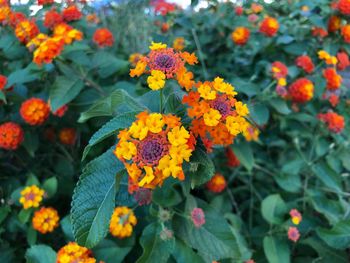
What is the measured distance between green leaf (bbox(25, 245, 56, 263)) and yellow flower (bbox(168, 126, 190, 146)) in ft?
1.93

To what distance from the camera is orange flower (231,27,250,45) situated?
1825 millimetres

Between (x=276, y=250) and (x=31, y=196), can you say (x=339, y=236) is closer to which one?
(x=276, y=250)

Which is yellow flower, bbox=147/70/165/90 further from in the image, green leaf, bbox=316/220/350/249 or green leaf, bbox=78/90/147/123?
green leaf, bbox=316/220/350/249

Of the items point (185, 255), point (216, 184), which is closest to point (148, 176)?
point (185, 255)

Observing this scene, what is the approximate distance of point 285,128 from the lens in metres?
1.94

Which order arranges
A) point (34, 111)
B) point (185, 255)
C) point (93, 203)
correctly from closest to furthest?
point (93, 203)
point (185, 255)
point (34, 111)

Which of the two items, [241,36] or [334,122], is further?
[241,36]

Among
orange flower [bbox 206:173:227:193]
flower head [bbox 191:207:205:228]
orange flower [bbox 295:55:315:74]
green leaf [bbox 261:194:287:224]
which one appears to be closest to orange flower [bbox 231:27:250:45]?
orange flower [bbox 295:55:315:74]

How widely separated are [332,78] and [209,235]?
2.96 feet

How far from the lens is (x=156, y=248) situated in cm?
109

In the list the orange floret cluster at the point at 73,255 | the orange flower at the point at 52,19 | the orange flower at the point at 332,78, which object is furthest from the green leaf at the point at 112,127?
the orange flower at the point at 332,78

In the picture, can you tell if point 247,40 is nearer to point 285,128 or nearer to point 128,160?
point 285,128

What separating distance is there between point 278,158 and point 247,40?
25.3 inches

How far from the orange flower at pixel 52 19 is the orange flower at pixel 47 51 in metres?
0.23
